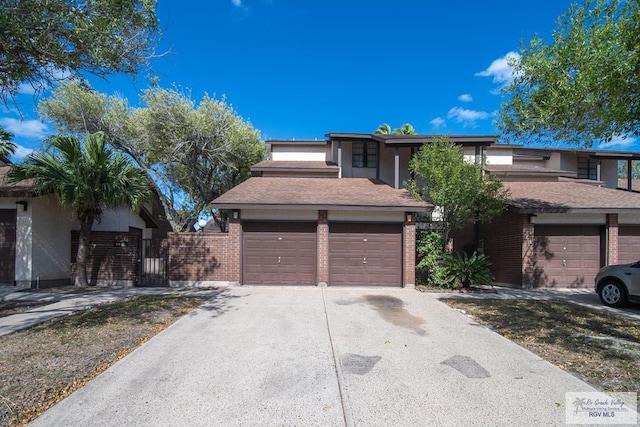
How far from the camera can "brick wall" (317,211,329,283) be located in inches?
477

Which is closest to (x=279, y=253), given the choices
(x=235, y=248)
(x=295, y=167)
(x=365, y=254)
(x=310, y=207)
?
(x=235, y=248)

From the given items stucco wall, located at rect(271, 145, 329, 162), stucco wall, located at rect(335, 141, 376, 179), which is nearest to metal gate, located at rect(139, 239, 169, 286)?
stucco wall, located at rect(271, 145, 329, 162)

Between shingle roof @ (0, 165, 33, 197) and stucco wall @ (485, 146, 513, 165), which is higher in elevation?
stucco wall @ (485, 146, 513, 165)

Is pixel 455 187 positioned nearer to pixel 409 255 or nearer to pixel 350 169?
pixel 409 255

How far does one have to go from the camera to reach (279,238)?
486 inches

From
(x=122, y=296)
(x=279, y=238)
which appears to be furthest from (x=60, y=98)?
(x=279, y=238)

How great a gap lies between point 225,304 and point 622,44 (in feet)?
32.5

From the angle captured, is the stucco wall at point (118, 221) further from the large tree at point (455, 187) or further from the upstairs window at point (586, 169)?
the upstairs window at point (586, 169)

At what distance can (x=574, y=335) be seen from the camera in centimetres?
630

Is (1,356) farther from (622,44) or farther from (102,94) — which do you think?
(102,94)

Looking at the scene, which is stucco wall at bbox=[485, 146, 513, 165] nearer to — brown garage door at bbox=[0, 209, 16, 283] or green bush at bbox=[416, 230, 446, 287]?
green bush at bbox=[416, 230, 446, 287]

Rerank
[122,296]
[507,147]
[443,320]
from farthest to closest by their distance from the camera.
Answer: [507,147] → [122,296] → [443,320]

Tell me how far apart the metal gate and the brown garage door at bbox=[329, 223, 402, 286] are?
6.18 meters

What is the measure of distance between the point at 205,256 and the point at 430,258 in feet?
26.0
